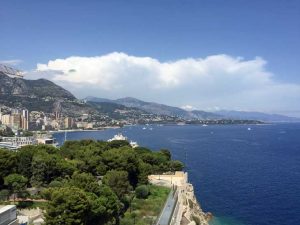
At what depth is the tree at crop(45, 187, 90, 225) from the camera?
74.4 ft

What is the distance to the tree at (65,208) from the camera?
74.4 ft

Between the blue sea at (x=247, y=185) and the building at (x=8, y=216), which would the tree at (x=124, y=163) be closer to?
the blue sea at (x=247, y=185)

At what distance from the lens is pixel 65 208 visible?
74.8ft

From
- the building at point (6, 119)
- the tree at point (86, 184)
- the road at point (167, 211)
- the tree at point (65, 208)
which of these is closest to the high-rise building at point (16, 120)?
the building at point (6, 119)

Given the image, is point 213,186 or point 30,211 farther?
point 213,186

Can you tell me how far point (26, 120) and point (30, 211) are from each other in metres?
146

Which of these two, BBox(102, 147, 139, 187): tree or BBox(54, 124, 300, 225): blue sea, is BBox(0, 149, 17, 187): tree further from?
BBox(54, 124, 300, 225): blue sea

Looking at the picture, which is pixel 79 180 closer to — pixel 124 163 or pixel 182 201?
pixel 124 163

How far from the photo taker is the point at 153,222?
28.4 m

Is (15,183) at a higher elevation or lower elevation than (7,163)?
lower

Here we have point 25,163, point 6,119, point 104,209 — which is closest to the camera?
point 104,209

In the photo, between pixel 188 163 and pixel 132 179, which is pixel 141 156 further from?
pixel 188 163

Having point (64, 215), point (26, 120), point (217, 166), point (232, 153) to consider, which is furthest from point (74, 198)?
point (26, 120)

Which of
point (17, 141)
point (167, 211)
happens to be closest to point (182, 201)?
point (167, 211)
